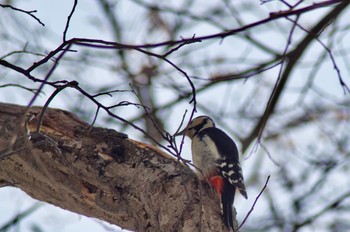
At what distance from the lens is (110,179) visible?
159 inches

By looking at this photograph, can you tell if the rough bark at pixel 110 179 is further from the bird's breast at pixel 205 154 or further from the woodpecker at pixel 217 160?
the bird's breast at pixel 205 154

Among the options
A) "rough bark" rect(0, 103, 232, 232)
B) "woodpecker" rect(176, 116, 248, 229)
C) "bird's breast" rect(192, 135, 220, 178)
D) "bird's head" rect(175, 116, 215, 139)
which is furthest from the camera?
"bird's head" rect(175, 116, 215, 139)

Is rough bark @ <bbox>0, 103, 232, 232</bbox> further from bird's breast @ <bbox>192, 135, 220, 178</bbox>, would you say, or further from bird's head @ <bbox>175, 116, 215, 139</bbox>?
bird's head @ <bbox>175, 116, 215, 139</bbox>

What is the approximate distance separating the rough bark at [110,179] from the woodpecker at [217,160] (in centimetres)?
34

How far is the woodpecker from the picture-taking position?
186 inches

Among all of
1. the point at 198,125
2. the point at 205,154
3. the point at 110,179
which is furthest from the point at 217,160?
the point at 110,179

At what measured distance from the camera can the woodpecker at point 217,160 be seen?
15.5 feet

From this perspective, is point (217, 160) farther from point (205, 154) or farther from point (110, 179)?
point (110, 179)

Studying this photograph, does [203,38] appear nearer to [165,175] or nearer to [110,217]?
[165,175]

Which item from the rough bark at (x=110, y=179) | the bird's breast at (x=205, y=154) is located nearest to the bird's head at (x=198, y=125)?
the bird's breast at (x=205, y=154)

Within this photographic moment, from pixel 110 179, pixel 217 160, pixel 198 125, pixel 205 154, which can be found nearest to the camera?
pixel 110 179

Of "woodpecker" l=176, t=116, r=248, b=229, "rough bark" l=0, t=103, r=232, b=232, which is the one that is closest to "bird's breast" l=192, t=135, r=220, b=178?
"woodpecker" l=176, t=116, r=248, b=229

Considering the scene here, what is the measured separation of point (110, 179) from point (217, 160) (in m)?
1.35

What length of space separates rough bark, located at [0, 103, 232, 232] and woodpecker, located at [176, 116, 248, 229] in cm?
34
